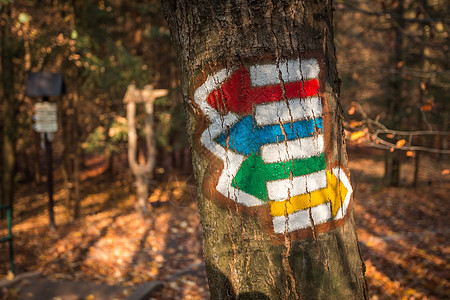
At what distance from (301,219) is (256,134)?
0.37m

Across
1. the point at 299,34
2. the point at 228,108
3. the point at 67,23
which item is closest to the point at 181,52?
the point at 228,108

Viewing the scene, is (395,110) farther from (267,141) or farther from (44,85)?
(267,141)

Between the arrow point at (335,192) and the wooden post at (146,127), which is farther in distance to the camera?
the wooden post at (146,127)

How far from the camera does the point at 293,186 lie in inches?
49.4

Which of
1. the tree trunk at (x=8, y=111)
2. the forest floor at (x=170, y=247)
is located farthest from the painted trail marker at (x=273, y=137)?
the tree trunk at (x=8, y=111)

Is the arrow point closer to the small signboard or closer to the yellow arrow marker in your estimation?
the yellow arrow marker

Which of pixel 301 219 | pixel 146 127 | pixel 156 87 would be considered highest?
pixel 156 87

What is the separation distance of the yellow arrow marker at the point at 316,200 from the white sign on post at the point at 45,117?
7123 mm

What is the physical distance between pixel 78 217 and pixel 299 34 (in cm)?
895

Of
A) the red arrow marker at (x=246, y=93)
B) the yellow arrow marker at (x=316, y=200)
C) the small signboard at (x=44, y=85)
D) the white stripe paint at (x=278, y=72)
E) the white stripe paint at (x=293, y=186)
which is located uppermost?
the small signboard at (x=44, y=85)


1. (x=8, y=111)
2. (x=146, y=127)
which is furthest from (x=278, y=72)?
(x=8, y=111)

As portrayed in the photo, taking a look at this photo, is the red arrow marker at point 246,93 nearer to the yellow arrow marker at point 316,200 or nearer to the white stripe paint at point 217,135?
the white stripe paint at point 217,135

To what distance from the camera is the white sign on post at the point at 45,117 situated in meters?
7.11

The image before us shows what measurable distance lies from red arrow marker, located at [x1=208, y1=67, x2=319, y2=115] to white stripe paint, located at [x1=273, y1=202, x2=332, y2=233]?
17.0 inches
